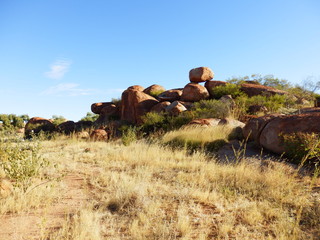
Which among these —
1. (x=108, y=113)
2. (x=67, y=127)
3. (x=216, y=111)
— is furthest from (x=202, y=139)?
(x=67, y=127)

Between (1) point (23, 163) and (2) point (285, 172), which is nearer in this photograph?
(1) point (23, 163)

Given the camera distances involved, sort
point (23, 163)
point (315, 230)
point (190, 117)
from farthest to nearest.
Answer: point (190, 117), point (23, 163), point (315, 230)

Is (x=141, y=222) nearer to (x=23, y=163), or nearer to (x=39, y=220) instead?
(x=39, y=220)

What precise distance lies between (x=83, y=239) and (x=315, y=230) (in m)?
2.91

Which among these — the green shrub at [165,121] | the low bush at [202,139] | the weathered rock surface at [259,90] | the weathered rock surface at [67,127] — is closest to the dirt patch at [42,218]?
the low bush at [202,139]

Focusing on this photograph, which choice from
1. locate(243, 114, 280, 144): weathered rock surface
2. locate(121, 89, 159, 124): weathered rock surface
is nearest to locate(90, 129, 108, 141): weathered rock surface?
locate(121, 89, 159, 124): weathered rock surface

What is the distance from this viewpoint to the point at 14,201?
3.36m

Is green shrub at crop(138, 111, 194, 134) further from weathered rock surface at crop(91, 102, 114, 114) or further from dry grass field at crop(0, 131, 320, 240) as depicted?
weathered rock surface at crop(91, 102, 114, 114)

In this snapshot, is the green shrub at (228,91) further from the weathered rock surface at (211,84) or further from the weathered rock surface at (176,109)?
the weathered rock surface at (176,109)

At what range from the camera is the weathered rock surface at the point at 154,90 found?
2058 centimetres

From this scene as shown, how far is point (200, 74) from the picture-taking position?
731 inches

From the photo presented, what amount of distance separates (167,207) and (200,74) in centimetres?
1639

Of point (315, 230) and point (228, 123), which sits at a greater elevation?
point (228, 123)

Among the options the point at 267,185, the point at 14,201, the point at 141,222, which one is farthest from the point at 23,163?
the point at 267,185
